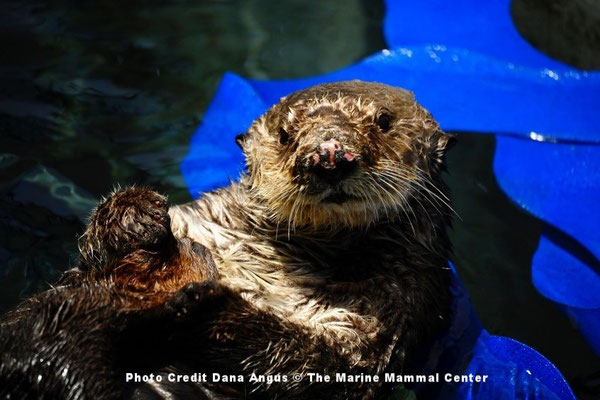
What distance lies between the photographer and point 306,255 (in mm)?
3447

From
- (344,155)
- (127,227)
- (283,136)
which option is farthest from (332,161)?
(127,227)

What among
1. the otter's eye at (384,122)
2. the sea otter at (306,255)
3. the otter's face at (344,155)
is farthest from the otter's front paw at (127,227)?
the otter's eye at (384,122)

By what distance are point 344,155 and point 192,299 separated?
0.82 m

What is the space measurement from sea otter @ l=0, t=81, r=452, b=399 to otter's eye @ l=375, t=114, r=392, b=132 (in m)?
0.01

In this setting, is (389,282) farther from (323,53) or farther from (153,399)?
(323,53)

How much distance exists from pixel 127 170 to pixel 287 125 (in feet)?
7.29

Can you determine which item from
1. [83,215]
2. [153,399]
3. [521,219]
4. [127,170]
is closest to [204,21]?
[127,170]

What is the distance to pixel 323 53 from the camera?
6.91 m

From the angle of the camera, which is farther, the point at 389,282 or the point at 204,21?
the point at 204,21

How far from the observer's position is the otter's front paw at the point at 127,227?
2.92m

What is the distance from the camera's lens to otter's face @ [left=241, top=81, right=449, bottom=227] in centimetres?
297

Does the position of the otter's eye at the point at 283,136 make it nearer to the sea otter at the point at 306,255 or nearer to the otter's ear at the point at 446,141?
the sea otter at the point at 306,255

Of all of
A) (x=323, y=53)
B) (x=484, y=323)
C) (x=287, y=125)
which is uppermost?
(x=287, y=125)

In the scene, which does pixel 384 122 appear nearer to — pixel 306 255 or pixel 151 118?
pixel 306 255
